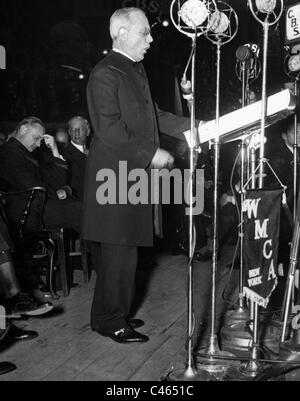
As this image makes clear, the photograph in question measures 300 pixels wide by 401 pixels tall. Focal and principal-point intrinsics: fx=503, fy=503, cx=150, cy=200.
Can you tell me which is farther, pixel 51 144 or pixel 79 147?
pixel 79 147

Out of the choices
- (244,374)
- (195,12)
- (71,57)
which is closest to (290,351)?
(244,374)

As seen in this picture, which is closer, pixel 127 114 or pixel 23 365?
pixel 23 365

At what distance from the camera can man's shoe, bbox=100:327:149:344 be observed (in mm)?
2822

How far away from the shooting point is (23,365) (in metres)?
2.52

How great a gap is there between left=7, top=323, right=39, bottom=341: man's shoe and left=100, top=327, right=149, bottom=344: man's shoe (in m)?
0.46

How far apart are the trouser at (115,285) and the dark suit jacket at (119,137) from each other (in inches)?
3.8

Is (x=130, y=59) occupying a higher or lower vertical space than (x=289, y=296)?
higher

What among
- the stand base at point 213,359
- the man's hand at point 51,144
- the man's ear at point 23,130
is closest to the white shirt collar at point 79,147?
the man's hand at point 51,144

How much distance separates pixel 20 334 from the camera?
2928mm

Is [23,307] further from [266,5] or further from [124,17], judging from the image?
[266,5]

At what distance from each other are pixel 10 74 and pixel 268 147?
7.66 m

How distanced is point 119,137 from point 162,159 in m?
0.25
